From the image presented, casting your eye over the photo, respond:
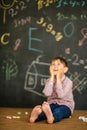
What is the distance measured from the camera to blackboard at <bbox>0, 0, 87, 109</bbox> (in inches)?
171

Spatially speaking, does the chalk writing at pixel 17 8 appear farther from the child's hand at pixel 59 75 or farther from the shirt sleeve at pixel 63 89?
the shirt sleeve at pixel 63 89

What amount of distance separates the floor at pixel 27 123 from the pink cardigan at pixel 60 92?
21 cm

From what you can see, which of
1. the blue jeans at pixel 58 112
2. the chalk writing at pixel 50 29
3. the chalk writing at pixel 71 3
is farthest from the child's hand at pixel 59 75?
the chalk writing at pixel 71 3

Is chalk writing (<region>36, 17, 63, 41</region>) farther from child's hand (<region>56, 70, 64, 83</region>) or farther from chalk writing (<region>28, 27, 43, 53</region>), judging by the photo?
child's hand (<region>56, 70, 64, 83</region>)

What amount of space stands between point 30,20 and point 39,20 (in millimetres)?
116

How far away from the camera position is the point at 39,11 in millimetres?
4348

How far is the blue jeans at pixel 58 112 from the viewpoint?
349cm

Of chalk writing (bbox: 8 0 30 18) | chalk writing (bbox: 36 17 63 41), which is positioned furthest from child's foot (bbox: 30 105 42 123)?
chalk writing (bbox: 8 0 30 18)

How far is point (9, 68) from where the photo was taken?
4348 mm

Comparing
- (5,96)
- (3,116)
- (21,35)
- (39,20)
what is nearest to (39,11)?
(39,20)

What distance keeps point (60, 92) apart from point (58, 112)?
0.23m

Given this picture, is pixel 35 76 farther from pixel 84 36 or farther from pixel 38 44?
pixel 84 36

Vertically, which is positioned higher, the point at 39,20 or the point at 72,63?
the point at 39,20

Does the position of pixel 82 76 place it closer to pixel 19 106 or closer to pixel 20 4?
pixel 19 106
